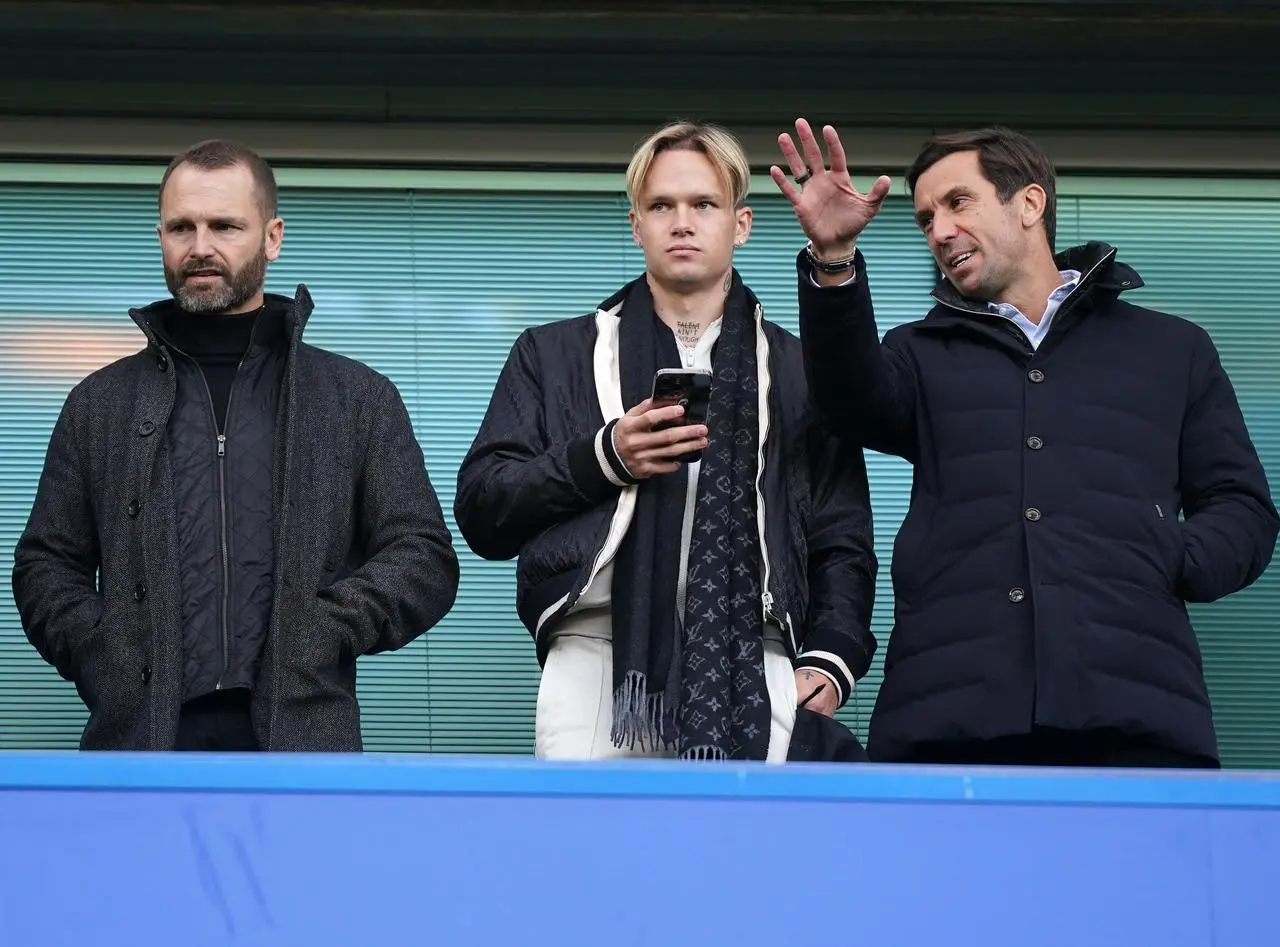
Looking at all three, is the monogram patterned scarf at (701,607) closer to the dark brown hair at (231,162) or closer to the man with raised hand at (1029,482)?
the man with raised hand at (1029,482)

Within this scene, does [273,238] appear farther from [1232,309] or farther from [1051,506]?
[1232,309]

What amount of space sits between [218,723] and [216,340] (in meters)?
0.84

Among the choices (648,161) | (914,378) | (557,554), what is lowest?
(557,554)

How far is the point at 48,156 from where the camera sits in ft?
18.1

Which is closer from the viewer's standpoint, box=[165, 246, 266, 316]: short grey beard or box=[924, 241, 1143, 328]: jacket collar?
box=[924, 241, 1143, 328]: jacket collar

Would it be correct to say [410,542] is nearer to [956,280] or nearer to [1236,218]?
[956,280]

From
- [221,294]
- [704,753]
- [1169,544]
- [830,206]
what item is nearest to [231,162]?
[221,294]

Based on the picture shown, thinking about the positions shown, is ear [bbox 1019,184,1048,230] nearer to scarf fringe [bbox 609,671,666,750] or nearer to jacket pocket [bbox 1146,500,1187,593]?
jacket pocket [bbox 1146,500,1187,593]

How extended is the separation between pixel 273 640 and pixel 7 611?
1.93 metres

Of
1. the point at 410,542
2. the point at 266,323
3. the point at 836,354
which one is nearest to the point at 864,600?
the point at 836,354

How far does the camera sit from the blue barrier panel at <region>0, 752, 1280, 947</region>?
240 centimetres

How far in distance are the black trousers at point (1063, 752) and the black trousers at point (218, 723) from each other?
4.19 feet

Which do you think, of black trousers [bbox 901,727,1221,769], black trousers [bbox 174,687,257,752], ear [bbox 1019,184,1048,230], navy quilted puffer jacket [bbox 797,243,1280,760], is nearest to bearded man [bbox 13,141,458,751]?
black trousers [bbox 174,687,257,752]

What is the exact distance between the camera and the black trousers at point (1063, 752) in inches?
139
